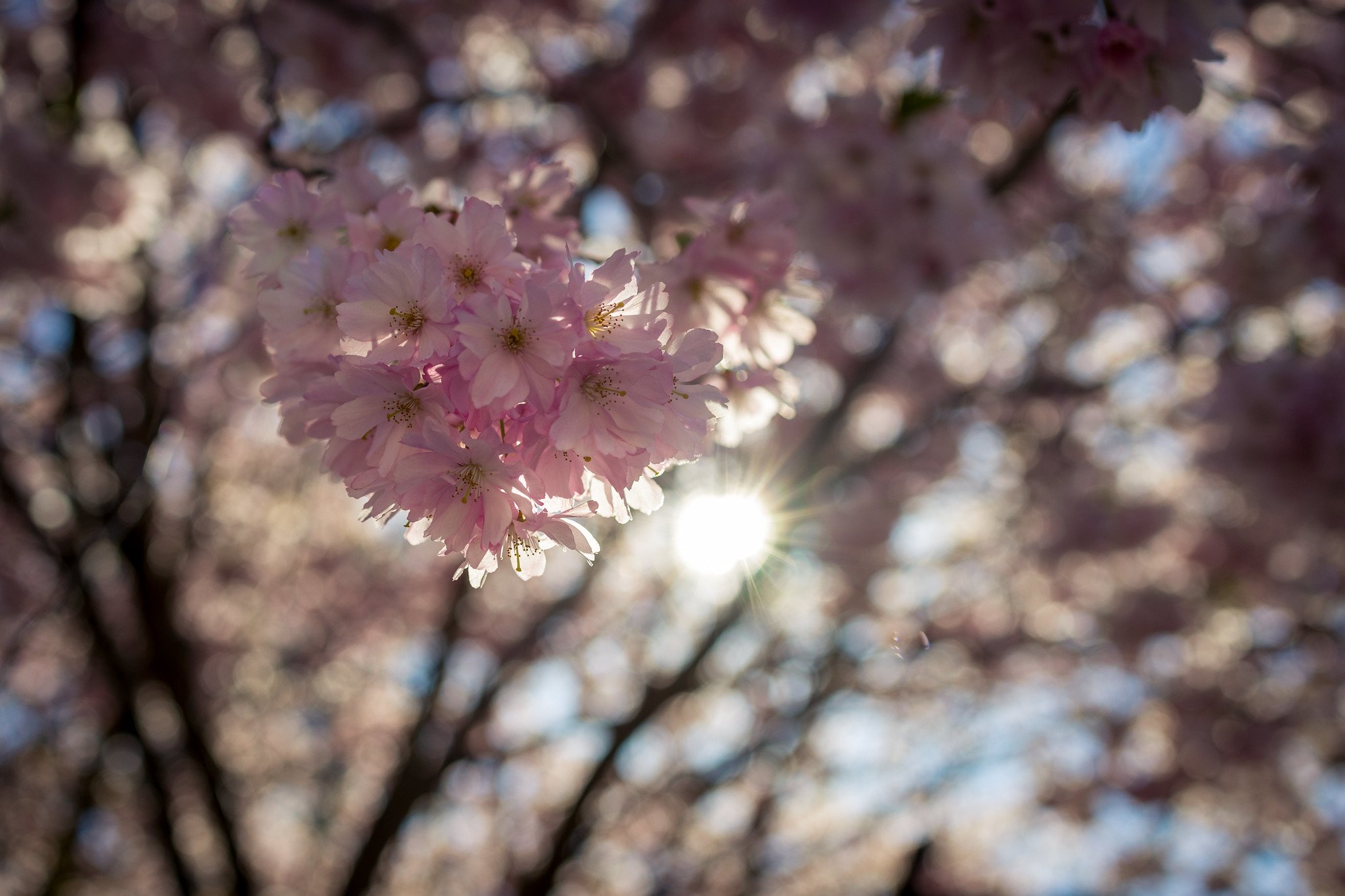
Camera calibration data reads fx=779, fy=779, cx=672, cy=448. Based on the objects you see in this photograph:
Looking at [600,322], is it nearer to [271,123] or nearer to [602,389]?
[602,389]

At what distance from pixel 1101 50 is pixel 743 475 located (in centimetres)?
266

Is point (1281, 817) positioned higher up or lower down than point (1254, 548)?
lower down

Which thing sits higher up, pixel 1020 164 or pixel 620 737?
pixel 1020 164

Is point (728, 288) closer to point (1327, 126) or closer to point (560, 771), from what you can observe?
point (1327, 126)

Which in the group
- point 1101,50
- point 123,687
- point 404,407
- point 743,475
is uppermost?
point 1101,50

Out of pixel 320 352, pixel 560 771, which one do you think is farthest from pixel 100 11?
pixel 560 771

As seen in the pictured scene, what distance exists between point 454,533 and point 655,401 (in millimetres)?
332

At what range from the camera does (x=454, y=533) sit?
3.53 ft

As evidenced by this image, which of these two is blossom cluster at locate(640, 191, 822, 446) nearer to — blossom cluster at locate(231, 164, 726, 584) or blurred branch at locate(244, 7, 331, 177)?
blossom cluster at locate(231, 164, 726, 584)

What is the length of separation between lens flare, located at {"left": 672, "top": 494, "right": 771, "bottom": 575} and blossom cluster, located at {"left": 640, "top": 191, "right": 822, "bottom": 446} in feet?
4.57

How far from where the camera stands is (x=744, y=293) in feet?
5.05

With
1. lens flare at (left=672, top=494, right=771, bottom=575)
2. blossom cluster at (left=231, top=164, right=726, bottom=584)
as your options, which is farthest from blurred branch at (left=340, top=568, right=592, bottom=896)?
blossom cluster at (left=231, top=164, right=726, bottom=584)

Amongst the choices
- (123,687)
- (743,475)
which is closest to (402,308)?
(743,475)

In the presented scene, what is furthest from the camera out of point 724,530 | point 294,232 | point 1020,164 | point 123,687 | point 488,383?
point 123,687
